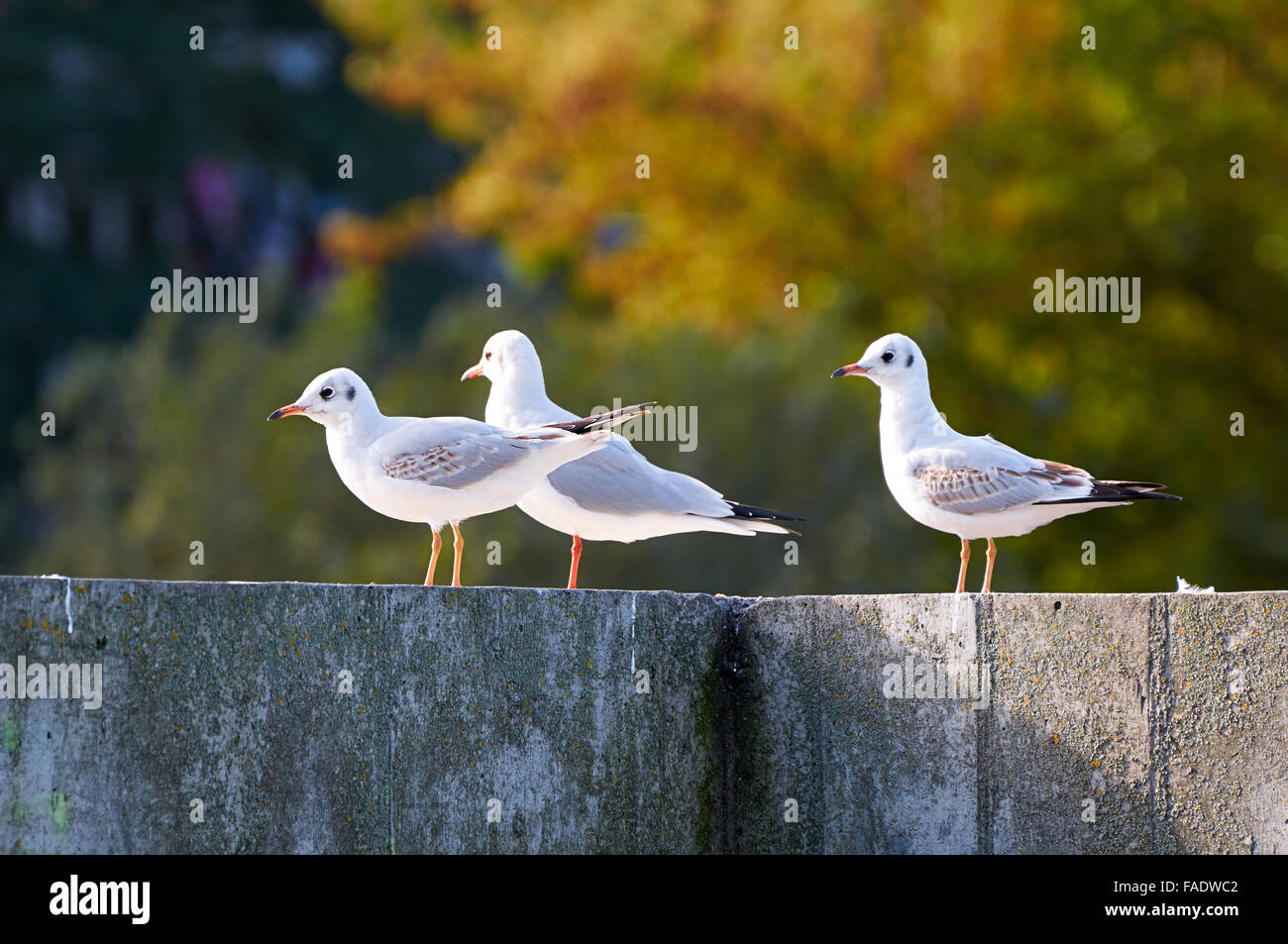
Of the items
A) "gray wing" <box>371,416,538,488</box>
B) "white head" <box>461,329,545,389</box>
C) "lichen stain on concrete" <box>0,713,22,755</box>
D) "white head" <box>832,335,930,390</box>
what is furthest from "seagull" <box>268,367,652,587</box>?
"lichen stain on concrete" <box>0,713,22,755</box>

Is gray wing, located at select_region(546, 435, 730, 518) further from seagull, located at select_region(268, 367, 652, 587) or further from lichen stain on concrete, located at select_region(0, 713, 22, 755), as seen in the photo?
lichen stain on concrete, located at select_region(0, 713, 22, 755)

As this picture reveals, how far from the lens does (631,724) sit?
200 inches

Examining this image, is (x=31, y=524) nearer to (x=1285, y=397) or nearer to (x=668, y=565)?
(x=668, y=565)

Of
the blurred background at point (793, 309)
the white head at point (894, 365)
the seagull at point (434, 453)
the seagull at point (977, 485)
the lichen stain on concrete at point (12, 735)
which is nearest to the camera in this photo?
the lichen stain on concrete at point (12, 735)

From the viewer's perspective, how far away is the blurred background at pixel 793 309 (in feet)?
41.7

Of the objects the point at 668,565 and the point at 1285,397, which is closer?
the point at 668,565

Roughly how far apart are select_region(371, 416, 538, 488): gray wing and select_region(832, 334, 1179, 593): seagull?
1.21 m

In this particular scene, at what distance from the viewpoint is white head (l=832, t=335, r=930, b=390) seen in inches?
247

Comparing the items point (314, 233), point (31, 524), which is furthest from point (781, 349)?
point (314, 233)

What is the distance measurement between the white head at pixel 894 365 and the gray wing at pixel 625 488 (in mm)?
694

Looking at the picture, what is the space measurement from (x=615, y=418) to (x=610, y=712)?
1.09 m

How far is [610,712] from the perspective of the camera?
5059 millimetres

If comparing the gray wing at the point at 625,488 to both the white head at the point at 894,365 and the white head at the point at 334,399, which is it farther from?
the white head at the point at 334,399

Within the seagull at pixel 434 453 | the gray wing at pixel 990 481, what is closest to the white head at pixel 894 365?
the gray wing at pixel 990 481
